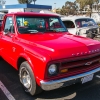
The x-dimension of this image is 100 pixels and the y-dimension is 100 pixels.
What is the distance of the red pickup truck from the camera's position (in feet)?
9.81

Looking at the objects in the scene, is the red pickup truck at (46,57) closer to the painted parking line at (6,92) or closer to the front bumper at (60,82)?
the front bumper at (60,82)

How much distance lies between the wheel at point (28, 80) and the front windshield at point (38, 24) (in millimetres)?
1041

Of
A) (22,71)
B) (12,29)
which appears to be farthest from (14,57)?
(12,29)

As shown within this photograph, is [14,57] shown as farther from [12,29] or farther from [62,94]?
[62,94]

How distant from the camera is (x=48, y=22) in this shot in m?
4.64

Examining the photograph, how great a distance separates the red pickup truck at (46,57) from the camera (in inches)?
118

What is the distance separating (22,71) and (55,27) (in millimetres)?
1677

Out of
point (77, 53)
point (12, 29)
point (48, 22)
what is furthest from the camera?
point (48, 22)

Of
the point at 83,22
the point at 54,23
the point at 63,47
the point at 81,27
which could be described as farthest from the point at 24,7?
the point at 63,47

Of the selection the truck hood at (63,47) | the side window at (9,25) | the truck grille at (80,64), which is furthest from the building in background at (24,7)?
the truck grille at (80,64)

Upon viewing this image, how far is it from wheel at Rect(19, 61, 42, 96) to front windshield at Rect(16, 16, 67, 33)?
104 cm

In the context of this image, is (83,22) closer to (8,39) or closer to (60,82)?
(8,39)

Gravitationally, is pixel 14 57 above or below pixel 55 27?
below

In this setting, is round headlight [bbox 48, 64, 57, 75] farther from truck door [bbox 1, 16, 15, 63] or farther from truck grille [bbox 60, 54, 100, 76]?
truck door [bbox 1, 16, 15, 63]
